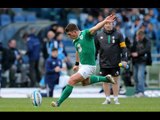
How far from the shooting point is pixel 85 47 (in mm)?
16781

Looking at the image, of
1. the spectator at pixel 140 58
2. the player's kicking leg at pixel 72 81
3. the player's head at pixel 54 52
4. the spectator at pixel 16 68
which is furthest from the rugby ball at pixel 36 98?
the spectator at pixel 16 68

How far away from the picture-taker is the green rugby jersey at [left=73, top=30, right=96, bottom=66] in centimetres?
1664

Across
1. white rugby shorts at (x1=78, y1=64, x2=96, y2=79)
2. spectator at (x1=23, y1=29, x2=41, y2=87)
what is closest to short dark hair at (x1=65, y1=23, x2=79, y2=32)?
white rugby shorts at (x1=78, y1=64, x2=96, y2=79)

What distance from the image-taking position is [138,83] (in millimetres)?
23500

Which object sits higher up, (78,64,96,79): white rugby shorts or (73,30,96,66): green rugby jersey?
(73,30,96,66): green rugby jersey

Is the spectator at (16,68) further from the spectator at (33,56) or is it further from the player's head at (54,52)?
the player's head at (54,52)

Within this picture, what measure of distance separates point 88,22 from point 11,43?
5.43 m

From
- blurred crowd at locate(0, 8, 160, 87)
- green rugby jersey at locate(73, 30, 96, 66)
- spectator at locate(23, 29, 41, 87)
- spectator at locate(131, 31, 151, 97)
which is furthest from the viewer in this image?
spectator at locate(23, 29, 41, 87)

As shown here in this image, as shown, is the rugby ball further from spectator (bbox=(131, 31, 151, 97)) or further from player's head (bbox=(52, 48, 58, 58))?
spectator (bbox=(131, 31, 151, 97))

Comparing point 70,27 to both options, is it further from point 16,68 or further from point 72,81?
point 16,68

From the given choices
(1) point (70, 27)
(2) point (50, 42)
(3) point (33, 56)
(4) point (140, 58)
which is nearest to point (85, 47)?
(1) point (70, 27)

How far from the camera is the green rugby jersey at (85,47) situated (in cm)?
1664

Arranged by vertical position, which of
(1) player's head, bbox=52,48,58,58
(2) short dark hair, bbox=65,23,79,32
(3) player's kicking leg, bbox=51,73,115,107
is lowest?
(3) player's kicking leg, bbox=51,73,115,107
